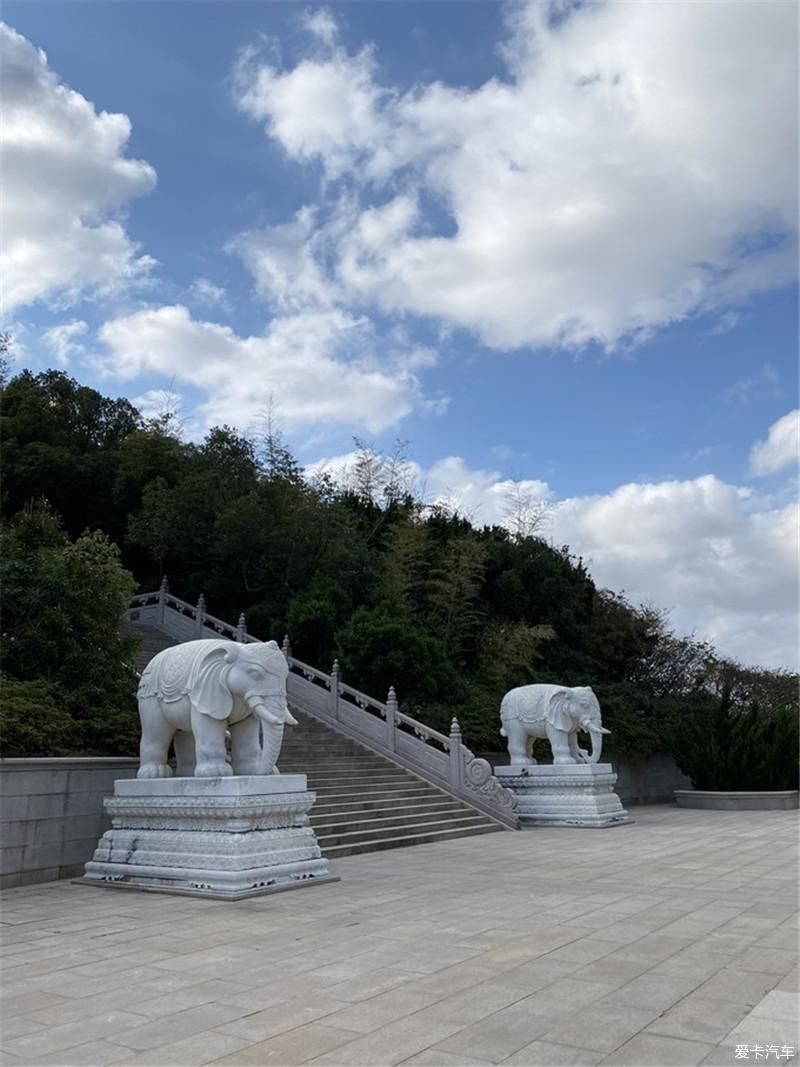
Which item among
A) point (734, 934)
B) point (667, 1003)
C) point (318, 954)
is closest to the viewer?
point (667, 1003)

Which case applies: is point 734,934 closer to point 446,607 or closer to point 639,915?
point 639,915

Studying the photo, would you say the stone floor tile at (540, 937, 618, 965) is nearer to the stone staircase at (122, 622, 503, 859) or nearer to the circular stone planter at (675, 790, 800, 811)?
the stone staircase at (122, 622, 503, 859)

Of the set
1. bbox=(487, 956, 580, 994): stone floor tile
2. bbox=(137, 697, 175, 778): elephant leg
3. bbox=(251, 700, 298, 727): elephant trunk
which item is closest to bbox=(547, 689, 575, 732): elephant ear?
bbox=(251, 700, 298, 727): elephant trunk

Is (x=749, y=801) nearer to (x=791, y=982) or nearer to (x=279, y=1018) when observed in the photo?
(x=791, y=982)

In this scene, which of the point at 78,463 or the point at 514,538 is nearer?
the point at 78,463

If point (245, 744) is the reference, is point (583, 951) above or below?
below

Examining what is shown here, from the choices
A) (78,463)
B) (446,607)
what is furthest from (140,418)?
(446,607)

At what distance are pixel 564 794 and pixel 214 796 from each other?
23.8 feet

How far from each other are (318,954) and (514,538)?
18.5 meters

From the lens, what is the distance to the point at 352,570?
18.2 meters

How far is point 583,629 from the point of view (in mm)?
21219

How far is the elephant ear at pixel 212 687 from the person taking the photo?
24.3ft

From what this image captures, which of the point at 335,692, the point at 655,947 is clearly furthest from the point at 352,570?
the point at 655,947

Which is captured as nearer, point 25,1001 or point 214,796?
point 25,1001
